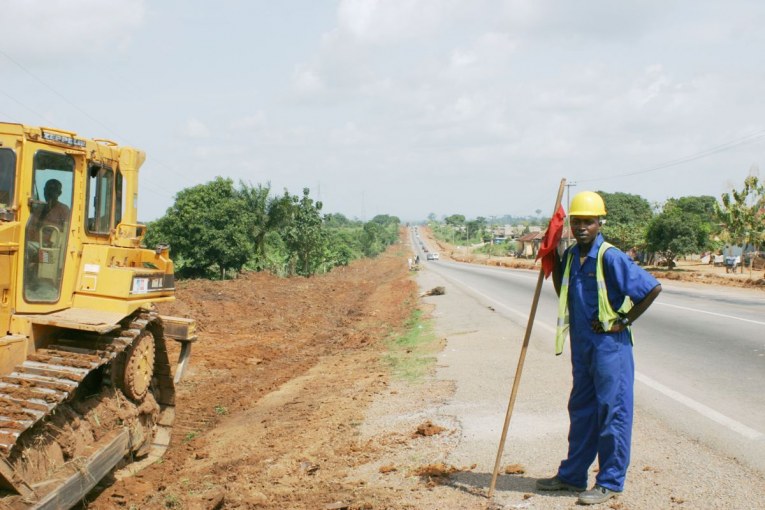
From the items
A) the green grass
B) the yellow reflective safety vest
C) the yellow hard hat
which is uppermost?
the yellow hard hat

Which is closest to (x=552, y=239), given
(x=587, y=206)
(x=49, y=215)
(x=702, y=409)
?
(x=587, y=206)

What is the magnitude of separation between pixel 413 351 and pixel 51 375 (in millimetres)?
7644

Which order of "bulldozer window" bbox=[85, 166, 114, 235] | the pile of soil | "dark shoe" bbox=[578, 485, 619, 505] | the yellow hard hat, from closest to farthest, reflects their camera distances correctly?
1. "dark shoe" bbox=[578, 485, 619, 505]
2. the yellow hard hat
3. the pile of soil
4. "bulldozer window" bbox=[85, 166, 114, 235]

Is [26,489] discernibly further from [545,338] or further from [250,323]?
[250,323]

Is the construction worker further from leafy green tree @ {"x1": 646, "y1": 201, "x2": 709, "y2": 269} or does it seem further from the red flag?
leafy green tree @ {"x1": 646, "y1": 201, "x2": 709, "y2": 269}

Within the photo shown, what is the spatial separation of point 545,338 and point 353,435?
6594 mm

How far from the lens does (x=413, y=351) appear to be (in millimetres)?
12938

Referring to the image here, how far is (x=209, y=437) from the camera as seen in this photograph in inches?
351

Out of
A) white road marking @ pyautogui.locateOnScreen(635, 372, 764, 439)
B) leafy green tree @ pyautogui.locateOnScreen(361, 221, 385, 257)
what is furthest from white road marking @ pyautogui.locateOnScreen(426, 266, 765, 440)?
leafy green tree @ pyautogui.locateOnScreen(361, 221, 385, 257)

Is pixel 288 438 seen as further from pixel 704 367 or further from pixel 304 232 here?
pixel 304 232

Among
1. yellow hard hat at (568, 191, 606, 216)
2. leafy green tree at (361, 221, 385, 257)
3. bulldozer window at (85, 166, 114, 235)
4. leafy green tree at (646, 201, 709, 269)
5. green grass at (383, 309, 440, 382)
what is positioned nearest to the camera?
yellow hard hat at (568, 191, 606, 216)

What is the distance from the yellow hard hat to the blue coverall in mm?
203

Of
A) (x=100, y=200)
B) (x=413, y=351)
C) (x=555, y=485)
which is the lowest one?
(x=413, y=351)

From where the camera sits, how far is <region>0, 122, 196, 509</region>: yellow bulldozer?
568 centimetres
